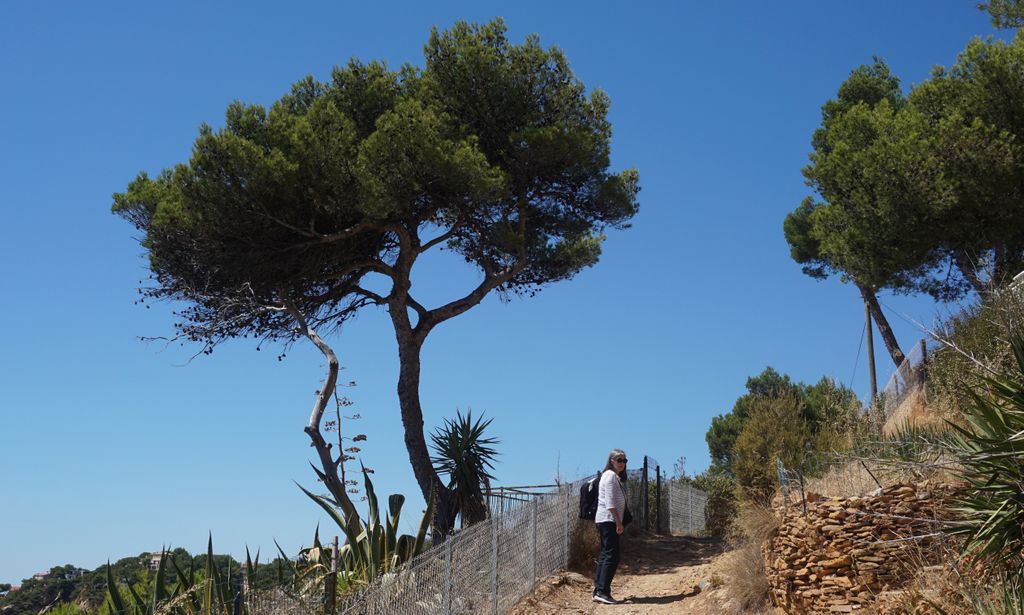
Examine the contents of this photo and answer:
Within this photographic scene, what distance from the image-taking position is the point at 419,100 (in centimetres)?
1964

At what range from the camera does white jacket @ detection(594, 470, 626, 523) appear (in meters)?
12.1

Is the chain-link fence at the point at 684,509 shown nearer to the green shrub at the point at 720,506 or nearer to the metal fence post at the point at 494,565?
the green shrub at the point at 720,506

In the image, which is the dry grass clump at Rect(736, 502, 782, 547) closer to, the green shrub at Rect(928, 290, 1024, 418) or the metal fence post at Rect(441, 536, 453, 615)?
the green shrub at Rect(928, 290, 1024, 418)

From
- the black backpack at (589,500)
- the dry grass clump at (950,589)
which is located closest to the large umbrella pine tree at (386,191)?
the black backpack at (589,500)

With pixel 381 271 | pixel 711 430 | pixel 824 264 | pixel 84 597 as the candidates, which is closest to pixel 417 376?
pixel 381 271

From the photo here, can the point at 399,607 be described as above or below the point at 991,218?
below

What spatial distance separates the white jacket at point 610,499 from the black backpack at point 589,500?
4.23ft

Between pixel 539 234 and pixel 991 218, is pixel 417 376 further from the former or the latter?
pixel 991 218

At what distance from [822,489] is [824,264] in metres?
21.7

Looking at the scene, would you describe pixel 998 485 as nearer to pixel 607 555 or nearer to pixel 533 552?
pixel 607 555

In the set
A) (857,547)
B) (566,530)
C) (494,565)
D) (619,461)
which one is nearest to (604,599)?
(619,461)

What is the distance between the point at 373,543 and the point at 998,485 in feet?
25.2

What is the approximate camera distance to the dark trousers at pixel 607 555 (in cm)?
1216

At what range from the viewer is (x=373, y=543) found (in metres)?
12.6
